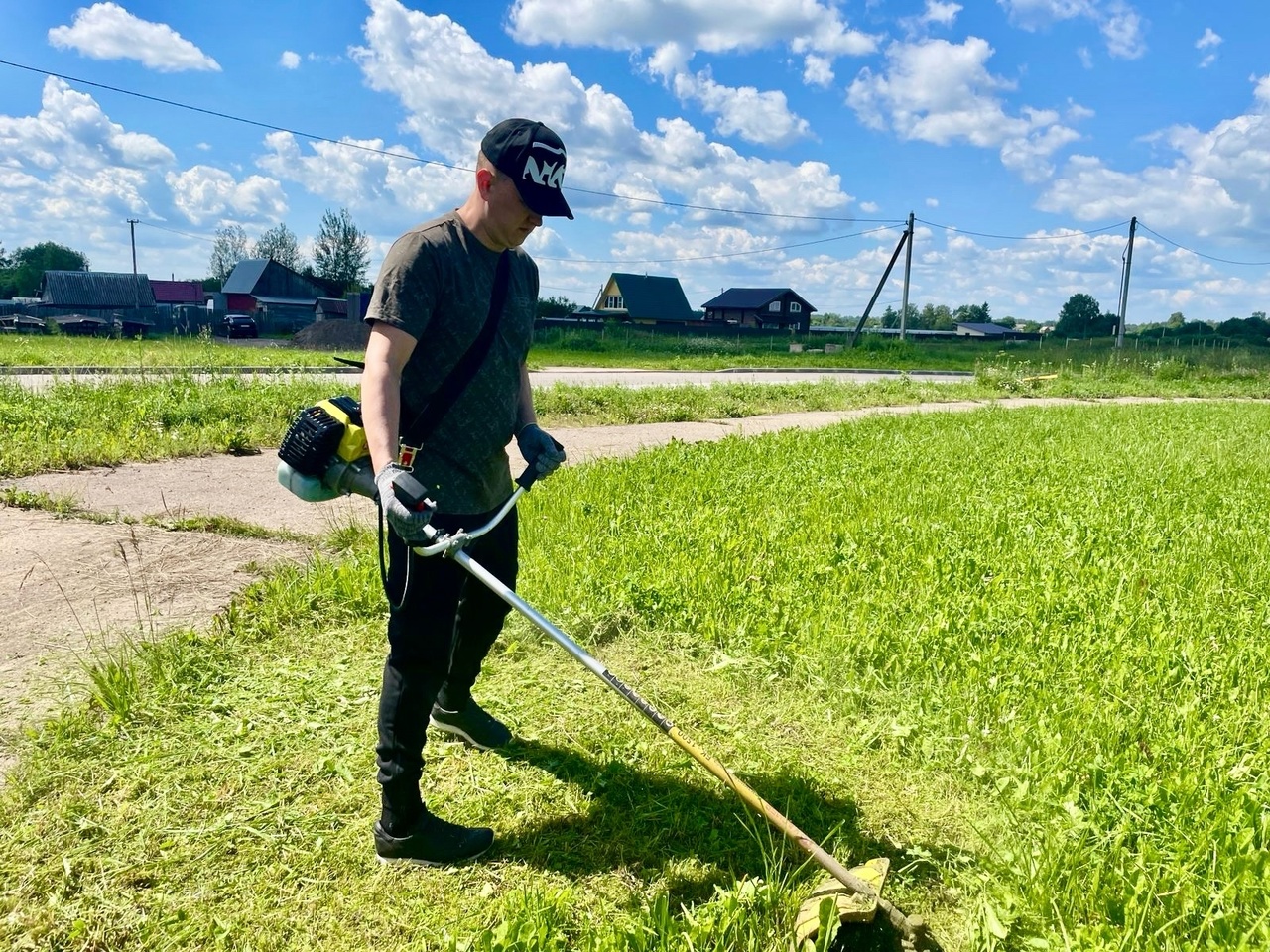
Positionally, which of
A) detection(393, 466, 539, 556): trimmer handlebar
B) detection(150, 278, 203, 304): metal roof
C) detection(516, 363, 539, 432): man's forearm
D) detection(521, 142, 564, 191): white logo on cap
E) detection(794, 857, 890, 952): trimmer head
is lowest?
detection(794, 857, 890, 952): trimmer head

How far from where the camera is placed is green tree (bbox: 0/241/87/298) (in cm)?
8019

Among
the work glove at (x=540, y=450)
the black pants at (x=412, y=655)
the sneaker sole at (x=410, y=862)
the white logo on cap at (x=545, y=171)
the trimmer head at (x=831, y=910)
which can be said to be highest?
the white logo on cap at (x=545, y=171)

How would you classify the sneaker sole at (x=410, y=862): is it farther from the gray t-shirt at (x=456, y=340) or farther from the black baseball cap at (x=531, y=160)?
the black baseball cap at (x=531, y=160)

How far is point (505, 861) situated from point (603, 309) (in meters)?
61.2

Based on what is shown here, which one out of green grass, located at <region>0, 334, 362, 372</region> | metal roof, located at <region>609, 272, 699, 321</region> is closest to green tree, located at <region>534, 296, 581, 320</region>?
metal roof, located at <region>609, 272, 699, 321</region>

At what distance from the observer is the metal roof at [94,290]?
56062mm

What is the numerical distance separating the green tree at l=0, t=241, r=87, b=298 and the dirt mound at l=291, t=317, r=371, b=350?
57.9 meters

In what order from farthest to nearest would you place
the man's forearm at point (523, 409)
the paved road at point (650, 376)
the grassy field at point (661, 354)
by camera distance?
the grassy field at point (661, 354)
the paved road at point (650, 376)
the man's forearm at point (523, 409)

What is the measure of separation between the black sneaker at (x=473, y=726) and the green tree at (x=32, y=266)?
89870 mm

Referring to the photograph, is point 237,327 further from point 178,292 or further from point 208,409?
point 178,292

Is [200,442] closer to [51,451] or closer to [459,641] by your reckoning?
[51,451]

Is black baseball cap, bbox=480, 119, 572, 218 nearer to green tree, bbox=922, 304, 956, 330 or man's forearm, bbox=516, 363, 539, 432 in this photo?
man's forearm, bbox=516, 363, 539, 432

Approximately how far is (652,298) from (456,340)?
5909 cm

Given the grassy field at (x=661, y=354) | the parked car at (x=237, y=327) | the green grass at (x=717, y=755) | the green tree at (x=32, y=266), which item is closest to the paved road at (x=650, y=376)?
the grassy field at (x=661, y=354)
